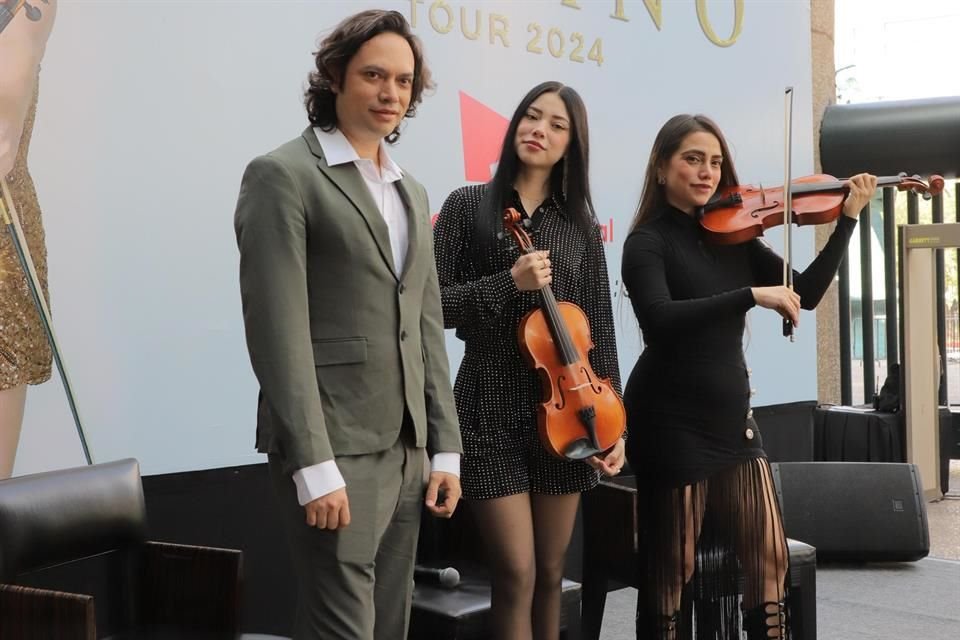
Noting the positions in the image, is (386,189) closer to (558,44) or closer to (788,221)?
(788,221)

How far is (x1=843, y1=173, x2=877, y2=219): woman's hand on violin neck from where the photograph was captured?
106 inches

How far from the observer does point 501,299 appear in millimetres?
2264

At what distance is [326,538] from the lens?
1.64 metres

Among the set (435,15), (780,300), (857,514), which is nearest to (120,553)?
(780,300)

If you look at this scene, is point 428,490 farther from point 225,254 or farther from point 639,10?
point 639,10

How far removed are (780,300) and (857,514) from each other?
2.35 metres

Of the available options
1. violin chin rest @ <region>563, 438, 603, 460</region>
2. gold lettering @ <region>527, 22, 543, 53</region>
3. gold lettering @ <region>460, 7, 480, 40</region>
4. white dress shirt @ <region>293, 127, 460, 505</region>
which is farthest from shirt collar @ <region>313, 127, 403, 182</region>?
gold lettering @ <region>527, 22, 543, 53</region>

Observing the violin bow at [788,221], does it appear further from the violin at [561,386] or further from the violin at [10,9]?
the violin at [10,9]

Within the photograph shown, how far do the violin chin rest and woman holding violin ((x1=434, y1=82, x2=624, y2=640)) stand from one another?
1.7 inches

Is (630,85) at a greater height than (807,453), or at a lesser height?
greater

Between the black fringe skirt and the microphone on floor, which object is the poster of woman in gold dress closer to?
the microphone on floor

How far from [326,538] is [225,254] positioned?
5.18ft

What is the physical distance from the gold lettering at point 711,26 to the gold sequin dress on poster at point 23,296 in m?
3.09

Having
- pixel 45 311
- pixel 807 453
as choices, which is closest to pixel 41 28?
pixel 45 311
